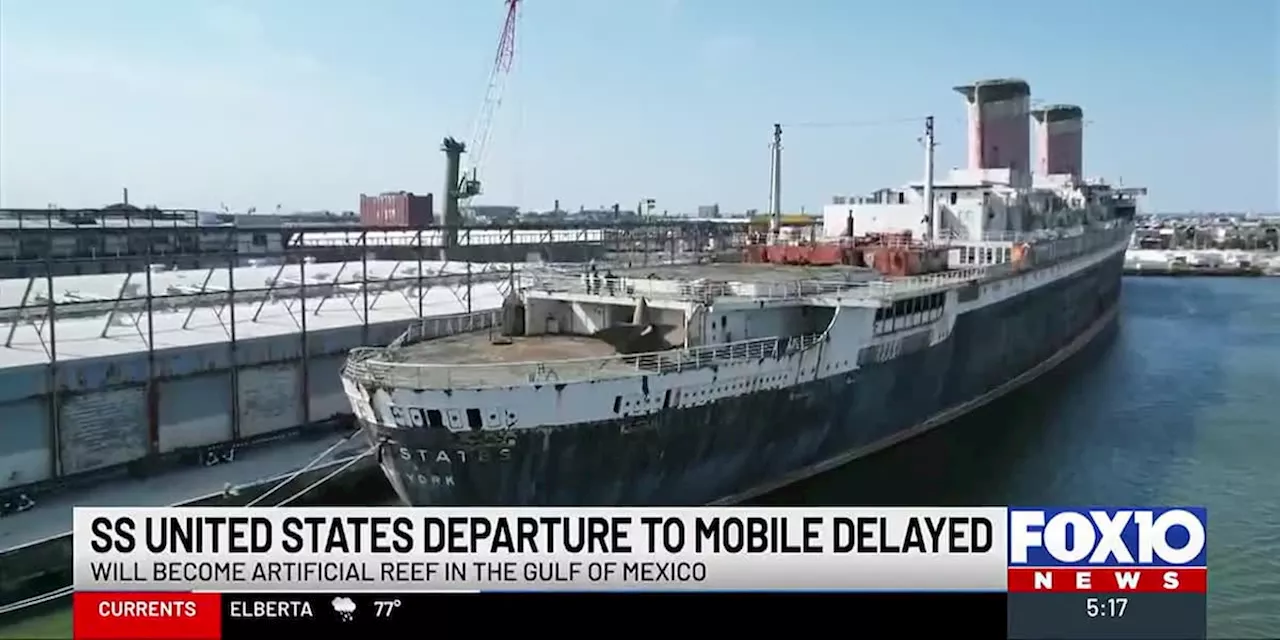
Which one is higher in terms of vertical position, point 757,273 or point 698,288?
point 757,273

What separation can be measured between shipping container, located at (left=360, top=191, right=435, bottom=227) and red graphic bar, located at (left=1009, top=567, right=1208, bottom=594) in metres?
53.0

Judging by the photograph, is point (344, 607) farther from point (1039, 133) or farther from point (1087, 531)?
point (1039, 133)

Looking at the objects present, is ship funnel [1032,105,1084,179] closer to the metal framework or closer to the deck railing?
the metal framework

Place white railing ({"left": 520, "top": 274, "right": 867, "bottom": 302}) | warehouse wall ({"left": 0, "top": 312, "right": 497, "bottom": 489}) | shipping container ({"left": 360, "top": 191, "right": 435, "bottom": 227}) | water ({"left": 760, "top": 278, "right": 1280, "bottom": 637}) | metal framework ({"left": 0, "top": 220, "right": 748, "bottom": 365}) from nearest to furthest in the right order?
water ({"left": 760, "top": 278, "right": 1280, "bottom": 637}), warehouse wall ({"left": 0, "top": 312, "right": 497, "bottom": 489}), white railing ({"left": 520, "top": 274, "right": 867, "bottom": 302}), metal framework ({"left": 0, "top": 220, "right": 748, "bottom": 365}), shipping container ({"left": 360, "top": 191, "right": 435, "bottom": 227})

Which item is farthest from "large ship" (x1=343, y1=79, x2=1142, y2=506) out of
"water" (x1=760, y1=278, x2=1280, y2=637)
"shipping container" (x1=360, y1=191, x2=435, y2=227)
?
"shipping container" (x1=360, y1=191, x2=435, y2=227)

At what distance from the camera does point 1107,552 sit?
432 inches

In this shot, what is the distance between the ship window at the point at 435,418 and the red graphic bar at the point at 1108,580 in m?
9.02

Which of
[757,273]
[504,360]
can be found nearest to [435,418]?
[504,360]

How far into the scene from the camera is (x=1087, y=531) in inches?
435

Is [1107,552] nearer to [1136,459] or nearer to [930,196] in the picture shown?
[1136,459]

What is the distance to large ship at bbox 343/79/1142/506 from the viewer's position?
1658 centimetres

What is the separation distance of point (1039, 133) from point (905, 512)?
210ft

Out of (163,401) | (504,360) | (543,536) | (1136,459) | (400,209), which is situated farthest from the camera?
(400,209)

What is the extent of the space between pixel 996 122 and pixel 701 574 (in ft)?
159
